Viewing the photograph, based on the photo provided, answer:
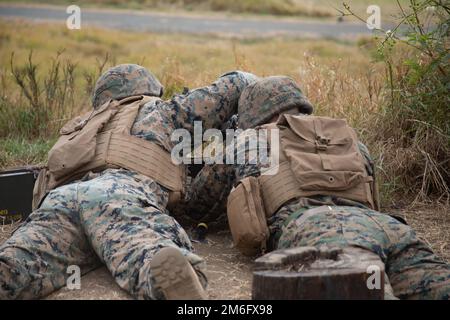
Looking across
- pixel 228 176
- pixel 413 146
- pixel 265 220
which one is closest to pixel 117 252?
pixel 265 220

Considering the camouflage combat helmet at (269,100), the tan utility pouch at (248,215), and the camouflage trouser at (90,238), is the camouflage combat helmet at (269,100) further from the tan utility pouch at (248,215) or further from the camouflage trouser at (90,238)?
the camouflage trouser at (90,238)

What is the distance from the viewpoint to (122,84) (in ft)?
16.8

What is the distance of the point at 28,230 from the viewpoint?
163 inches

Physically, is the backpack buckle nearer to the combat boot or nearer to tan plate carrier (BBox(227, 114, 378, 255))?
tan plate carrier (BBox(227, 114, 378, 255))

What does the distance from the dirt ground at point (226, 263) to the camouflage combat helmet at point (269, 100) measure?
0.80 meters

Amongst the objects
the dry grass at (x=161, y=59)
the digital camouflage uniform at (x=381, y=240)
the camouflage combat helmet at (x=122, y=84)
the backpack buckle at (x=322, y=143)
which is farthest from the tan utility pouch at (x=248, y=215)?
the dry grass at (x=161, y=59)

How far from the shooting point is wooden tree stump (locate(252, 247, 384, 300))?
3316 mm

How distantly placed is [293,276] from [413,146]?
2.93 meters

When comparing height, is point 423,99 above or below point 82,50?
above

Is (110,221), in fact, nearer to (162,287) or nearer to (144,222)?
(144,222)

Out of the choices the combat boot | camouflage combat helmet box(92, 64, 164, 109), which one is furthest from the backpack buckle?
camouflage combat helmet box(92, 64, 164, 109)

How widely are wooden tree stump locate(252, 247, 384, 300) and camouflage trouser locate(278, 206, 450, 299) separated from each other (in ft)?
1.10

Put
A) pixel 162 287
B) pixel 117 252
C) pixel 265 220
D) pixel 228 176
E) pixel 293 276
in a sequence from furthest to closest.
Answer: pixel 228 176 < pixel 265 220 < pixel 117 252 < pixel 162 287 < pixel 293 276

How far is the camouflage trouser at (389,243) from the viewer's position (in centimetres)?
386
